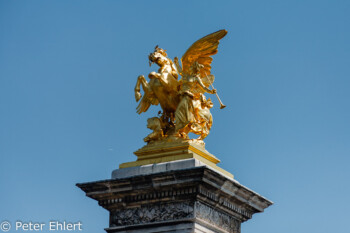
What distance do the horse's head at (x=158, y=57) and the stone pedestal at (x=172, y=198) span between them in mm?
2418

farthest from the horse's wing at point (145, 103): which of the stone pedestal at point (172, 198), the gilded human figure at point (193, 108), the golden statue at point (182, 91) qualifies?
the stone pedestal at point (172, 198)

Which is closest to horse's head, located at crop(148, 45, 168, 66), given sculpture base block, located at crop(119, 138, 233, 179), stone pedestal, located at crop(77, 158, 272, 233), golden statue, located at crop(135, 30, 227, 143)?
golden statue, located at crop(135, 30, 227, 143)

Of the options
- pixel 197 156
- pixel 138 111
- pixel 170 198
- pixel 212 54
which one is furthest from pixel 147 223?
pixel 212 54

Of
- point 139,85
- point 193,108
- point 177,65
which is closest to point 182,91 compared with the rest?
point 193,108

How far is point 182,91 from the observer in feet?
48.4

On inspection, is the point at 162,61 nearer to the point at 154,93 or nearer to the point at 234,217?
the point at 154,93

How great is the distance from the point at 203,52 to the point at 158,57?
37.6 inches

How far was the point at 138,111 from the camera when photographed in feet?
50.6

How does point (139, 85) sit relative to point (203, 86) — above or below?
above

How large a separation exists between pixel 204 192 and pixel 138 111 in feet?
9.04

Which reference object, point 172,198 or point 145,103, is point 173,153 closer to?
point 172,198

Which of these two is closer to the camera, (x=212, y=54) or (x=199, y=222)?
(x=199, y=222)

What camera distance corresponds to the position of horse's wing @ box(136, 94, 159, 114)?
15352 mm

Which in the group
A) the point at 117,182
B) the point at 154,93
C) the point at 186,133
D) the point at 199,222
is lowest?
the point at 199,222
